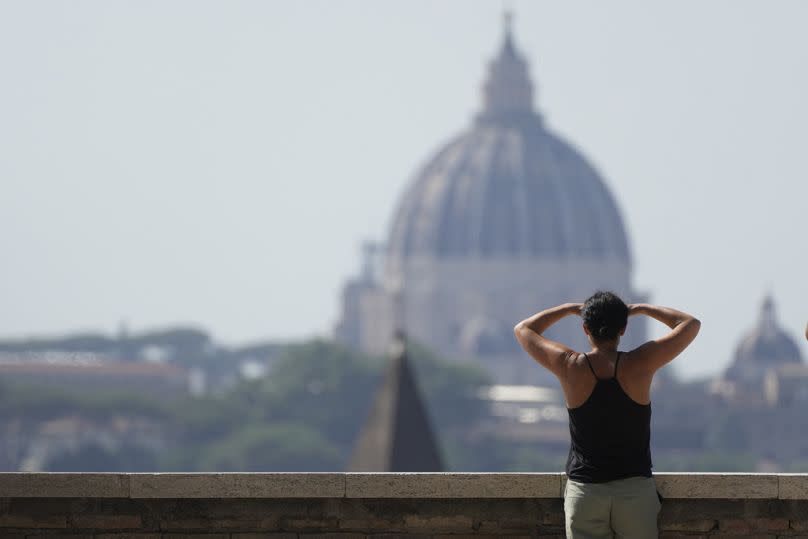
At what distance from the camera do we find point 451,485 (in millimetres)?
13836

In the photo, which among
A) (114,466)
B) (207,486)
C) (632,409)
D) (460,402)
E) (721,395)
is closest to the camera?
(632,409)

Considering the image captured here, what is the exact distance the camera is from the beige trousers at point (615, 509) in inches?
495

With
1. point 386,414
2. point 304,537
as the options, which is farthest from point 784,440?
point 304,537

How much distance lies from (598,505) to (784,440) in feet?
501

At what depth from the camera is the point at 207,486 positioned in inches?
546

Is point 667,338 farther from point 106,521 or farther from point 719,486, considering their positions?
point 106,521

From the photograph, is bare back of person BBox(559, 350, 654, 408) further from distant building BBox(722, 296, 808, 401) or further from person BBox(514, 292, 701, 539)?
distant building BBox(722, 296, 808, 401)

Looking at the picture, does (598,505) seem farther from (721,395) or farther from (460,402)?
Answer: (721,395)

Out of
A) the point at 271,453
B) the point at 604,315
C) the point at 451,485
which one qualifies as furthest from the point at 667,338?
the point at 271,453

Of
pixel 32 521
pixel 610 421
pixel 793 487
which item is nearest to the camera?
pixel 610 421

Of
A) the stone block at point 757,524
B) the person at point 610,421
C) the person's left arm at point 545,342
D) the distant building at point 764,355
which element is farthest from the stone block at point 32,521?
the distant building at point 764,355

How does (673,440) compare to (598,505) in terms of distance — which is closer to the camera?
(598,505)

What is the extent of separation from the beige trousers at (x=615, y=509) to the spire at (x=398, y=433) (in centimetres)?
4022

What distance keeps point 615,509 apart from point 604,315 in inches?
31.2
